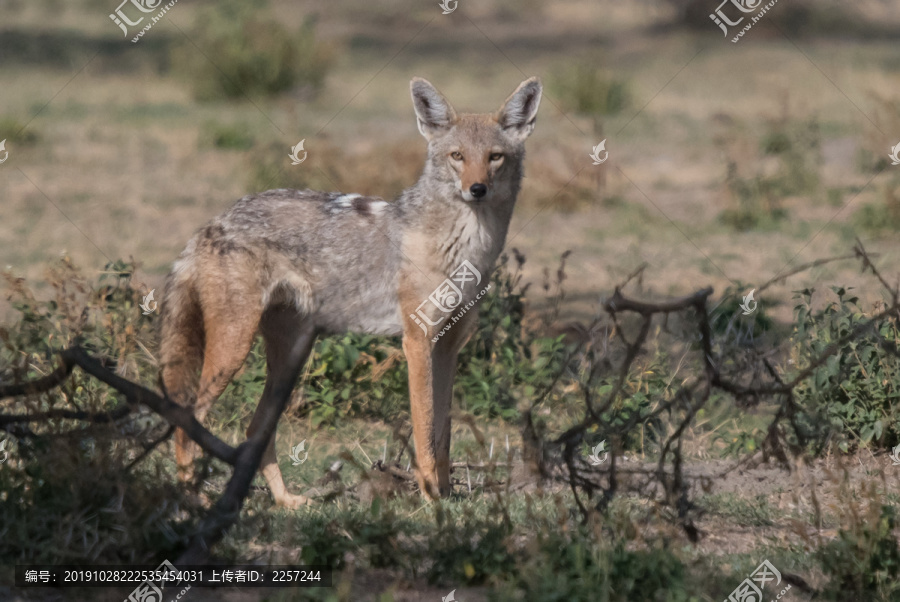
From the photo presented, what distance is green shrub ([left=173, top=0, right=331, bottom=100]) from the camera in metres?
21.2

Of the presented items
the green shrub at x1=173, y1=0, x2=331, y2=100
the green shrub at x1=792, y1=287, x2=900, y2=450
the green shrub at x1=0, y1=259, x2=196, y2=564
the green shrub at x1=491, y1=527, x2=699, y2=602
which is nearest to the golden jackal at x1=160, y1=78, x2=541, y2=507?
the green shrub at x1=0, y1=259, x2=196, y2=564

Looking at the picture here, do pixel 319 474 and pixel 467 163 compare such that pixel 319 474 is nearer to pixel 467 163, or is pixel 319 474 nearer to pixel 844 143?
pixel 467 163

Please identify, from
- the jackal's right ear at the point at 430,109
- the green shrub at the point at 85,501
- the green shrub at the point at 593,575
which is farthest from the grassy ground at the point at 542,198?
the jackal's right ear at the point at 430,109

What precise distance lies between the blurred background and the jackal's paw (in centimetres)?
420

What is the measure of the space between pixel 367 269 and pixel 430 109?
0.99 meters

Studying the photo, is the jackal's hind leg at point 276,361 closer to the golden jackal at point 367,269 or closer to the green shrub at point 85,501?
the golden jackal at point 367,269

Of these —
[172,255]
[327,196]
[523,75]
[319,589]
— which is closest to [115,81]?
[523,75]

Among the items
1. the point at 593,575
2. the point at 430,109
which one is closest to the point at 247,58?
the point at 430,109

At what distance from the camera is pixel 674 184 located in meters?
15.4

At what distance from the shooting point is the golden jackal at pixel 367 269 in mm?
5875

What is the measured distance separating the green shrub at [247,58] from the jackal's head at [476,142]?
15.3m

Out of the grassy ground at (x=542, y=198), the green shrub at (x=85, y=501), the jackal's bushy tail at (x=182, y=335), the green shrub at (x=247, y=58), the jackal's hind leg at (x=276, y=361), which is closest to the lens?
the green shrub at (x=85, y=501)

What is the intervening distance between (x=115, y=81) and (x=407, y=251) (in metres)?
19.5

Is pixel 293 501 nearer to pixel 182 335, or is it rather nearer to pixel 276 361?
pixel 276 361
